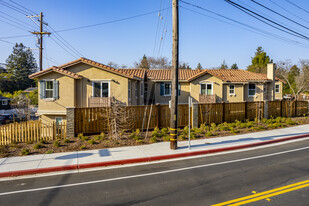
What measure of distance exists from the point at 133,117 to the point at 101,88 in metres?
5.26

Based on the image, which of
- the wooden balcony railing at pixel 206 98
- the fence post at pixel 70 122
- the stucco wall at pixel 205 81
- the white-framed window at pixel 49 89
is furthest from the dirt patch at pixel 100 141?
the stucco wall at pixel 205 81

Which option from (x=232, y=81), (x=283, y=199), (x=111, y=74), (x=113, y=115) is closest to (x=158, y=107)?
(x=113, y=115)

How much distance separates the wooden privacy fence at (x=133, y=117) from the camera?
1332 centimetres

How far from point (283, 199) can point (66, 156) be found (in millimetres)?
8114

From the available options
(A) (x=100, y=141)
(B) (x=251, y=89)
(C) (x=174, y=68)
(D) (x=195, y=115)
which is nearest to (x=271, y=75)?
(B) (x=251, y=89)

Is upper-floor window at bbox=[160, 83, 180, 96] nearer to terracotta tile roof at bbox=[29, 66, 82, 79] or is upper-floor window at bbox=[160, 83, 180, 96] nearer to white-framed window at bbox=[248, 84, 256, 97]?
white-framed window at bbox=[248, 84, 256, 97]

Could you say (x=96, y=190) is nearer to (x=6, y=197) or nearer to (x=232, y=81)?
(x=6, y=197)

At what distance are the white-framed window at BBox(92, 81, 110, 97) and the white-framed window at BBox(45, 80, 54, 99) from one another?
3062 millimetres

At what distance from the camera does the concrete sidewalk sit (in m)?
8.41

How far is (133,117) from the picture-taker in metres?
14.6

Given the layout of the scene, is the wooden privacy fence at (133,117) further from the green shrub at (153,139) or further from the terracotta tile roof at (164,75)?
the terracotta tile roof at (164,75)

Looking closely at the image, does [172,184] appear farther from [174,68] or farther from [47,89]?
[47,89]

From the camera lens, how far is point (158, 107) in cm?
1523

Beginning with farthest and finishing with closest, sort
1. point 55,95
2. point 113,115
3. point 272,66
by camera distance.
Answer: point 272,66
point 55,95
point 113,115
